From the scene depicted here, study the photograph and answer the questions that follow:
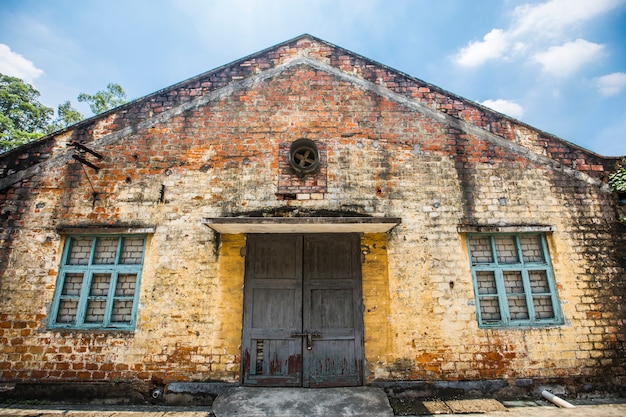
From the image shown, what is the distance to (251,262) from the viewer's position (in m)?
5.09

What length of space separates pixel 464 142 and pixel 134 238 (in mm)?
5780

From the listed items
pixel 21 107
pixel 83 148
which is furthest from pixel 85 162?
pixel 21 107

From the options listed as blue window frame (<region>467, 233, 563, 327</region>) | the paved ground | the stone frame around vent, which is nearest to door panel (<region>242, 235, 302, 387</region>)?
the stone frame around vent

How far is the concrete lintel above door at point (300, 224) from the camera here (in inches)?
181

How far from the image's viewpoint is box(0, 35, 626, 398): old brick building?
15.8 ft

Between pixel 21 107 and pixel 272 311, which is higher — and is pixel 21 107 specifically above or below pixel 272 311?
above

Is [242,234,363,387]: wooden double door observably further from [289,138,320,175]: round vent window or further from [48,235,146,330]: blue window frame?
[48,235,146,330]: blue window frame

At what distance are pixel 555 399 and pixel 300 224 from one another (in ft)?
14.2

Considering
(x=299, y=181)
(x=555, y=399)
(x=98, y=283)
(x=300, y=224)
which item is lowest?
(x=555, y=399)

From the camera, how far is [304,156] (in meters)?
5.57

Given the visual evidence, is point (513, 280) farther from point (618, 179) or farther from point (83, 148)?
point (83, 148)

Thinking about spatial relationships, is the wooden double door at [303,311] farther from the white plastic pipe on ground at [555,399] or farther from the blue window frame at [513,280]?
the white plastic pipe on ground at [555,399]

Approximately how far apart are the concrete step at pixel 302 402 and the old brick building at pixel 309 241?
0.66 feet

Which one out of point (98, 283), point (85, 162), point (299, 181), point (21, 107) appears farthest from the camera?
point (21, 107)
